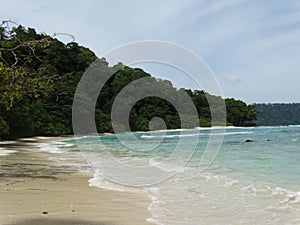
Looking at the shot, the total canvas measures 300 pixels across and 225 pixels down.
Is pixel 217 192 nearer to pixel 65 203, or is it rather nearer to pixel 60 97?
pixel 65 203

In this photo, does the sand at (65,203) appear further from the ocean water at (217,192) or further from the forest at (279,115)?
the forest at (279,115)

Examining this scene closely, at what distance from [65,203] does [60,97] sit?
49.9m

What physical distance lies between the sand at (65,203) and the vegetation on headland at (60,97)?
7.27ft

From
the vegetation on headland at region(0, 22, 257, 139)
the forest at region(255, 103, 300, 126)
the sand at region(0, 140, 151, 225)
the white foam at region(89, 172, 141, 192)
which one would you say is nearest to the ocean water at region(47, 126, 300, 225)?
the white foam at region(89, 172, 141, 192)

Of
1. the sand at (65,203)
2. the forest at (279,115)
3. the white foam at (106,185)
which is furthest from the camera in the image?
the forest at (279,115)

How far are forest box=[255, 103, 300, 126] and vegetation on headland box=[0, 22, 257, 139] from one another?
43585mm

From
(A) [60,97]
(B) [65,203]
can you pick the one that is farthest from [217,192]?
(A) [60,97]

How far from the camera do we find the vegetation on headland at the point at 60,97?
31.7ft

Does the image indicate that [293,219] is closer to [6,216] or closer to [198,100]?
[6,216]

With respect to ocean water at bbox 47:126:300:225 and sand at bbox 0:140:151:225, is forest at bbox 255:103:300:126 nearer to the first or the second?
ocean water at bbox 47:126:300:225

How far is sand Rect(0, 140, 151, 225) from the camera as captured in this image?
5.80 meters

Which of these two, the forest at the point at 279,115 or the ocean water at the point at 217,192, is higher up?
the forest at the point at 279,115

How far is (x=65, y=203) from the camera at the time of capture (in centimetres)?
705

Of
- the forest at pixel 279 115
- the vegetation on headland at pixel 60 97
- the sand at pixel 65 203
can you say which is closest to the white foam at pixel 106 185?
the sand at pixel 65 203
